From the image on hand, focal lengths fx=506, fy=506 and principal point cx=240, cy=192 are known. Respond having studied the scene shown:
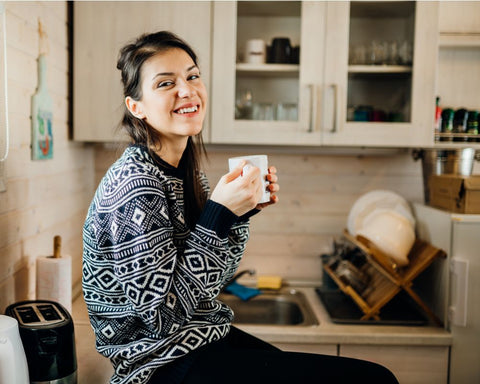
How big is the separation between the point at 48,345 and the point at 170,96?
1.99 feet

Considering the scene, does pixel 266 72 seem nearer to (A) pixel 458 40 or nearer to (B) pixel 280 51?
(B) pixel 280 51

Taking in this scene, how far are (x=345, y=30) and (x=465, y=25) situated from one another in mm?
628

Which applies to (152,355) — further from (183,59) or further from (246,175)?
(183,59)

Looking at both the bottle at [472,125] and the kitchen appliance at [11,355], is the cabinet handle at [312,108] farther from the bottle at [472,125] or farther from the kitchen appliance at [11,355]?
the kitchen appliance at [11,355]

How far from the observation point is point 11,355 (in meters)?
0.94

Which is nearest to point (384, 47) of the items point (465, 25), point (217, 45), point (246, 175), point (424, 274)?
point (465, 25)

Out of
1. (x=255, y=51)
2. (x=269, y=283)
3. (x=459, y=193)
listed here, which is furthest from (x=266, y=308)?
(x=255, y=51)

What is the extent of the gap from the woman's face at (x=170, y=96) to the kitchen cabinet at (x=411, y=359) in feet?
3.60

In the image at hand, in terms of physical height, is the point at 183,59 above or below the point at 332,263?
above

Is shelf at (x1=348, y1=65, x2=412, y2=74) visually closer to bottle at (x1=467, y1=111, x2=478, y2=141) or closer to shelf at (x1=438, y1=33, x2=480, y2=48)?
shelf at (x1=438, y1=33, x2=480, y2=48)

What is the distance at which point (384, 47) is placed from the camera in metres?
2.03

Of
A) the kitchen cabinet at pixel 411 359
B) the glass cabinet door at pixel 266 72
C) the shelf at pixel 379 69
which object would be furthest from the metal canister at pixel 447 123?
the kitchen cabinet at pixel 411 359

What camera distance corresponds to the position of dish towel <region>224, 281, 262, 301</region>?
217cm

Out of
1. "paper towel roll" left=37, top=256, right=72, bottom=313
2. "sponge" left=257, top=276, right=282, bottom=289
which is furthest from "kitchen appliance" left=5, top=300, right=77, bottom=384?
"sponge" left=257, top=276, right=282, bottom=289
